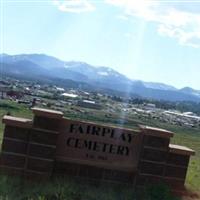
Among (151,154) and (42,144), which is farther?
(151,154)

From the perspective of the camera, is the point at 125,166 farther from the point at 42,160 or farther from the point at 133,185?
the point at 42,160

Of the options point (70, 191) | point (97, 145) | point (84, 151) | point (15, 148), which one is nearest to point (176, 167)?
point (97, 145)

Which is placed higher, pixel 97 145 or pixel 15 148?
pixel 97 145

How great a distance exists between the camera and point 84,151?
37.8 ft

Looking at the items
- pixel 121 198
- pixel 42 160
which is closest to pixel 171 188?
pixel 121 198

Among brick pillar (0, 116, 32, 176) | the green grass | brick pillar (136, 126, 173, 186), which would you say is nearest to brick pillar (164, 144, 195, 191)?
brick pillar (136, 126, 173, 186)

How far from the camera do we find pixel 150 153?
1159cm

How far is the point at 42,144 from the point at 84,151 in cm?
93

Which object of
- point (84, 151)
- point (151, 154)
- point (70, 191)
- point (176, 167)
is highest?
point (151, 154)

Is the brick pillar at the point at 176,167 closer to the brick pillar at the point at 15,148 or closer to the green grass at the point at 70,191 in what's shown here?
the green grass at the point at 70,191

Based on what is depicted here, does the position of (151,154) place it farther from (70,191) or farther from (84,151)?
(70,191)

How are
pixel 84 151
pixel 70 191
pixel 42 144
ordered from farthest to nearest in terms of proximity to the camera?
pixel 84 151 → pixel 42 144 → pixel 70 191

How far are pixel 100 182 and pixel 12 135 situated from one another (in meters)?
1.99

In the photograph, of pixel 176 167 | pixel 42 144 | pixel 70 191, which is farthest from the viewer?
pixel 176 167
